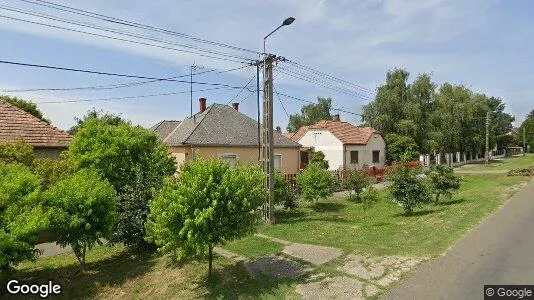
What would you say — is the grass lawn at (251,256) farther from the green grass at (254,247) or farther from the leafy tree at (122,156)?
the leafy tree at (122,156)

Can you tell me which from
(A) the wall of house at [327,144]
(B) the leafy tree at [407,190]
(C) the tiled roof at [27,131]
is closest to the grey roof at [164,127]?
(A) the wall of house at [327,144]

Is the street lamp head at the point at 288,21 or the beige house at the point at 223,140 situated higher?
the street lamp head at the point at 288,21

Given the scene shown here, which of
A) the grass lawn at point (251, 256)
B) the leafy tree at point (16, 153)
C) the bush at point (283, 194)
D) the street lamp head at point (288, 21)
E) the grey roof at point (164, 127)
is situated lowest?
the grass lawn at point (251, 256)

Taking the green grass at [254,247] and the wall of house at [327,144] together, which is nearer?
the green grass at [254,247]

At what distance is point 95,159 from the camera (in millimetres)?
16328

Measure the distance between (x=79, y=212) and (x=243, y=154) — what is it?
58.2 feet

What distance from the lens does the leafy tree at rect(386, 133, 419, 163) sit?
41.2m

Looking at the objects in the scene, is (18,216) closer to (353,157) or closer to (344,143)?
(344,143)

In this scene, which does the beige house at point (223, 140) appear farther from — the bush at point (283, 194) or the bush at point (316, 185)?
the bush at point (283, 194)

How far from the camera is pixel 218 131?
28.5 meters

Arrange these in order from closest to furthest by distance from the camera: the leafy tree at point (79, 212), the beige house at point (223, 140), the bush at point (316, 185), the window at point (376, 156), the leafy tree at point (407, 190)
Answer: the leafy tree at point (79, 212) < the leafy tree at point (407, 190) < the bush at point (316, 185) < the beige house at point (223, 140) < the window at point (376, 156)

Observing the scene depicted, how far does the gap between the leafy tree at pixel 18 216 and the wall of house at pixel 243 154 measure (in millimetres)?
11867

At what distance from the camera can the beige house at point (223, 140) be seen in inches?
1046

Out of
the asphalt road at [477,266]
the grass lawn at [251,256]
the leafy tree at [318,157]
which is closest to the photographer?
the asphalt road at [477,266]
